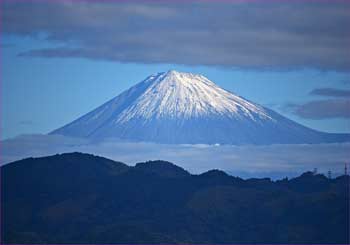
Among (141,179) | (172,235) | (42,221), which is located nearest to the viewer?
(172,235)

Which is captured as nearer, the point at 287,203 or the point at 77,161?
the point at 287,203

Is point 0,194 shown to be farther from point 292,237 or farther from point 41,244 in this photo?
point 292,237

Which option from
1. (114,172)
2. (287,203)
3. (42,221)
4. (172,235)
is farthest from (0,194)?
(287,203)

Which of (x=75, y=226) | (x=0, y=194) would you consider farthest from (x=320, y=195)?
(x=0, y=194)

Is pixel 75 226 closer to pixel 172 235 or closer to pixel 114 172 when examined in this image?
pixel 172 235

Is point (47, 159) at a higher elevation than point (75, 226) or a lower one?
higher

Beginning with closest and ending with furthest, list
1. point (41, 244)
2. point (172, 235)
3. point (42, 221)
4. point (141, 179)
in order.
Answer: point (41, 244)
point (172, 235)
point (42, 221)
point (141, 179)
